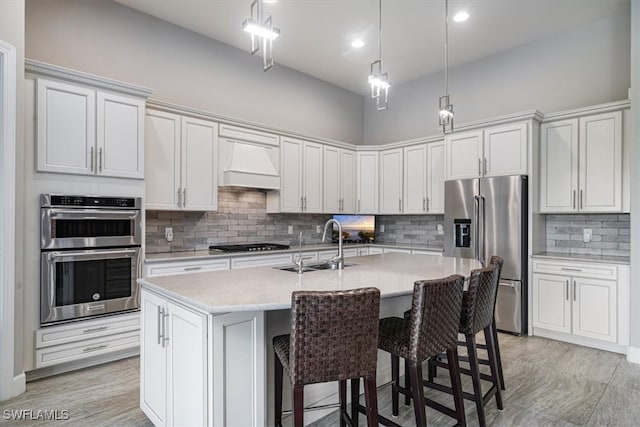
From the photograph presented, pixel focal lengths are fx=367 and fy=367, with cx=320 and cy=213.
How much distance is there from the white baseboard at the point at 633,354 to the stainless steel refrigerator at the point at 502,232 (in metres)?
0.90

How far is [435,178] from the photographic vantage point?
5.12m

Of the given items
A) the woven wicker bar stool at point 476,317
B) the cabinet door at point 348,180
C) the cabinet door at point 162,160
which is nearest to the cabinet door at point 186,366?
the woven wicker bar stool at point 476,317

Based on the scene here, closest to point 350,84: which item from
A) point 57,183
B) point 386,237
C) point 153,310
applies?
point 386,237

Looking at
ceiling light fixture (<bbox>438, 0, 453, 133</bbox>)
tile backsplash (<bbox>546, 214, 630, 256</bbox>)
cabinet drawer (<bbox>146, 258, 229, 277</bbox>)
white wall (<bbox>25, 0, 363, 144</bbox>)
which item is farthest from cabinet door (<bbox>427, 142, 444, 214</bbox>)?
cabinet drawer (<bbox>146, 258, 229, 277</bbox>)

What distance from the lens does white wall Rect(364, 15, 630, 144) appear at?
13.4ft

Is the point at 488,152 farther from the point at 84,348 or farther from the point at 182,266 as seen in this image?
the point at 84,348

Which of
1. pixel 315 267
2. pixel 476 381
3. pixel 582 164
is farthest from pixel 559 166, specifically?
pixel 315 267

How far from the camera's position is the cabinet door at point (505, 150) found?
4.10 m

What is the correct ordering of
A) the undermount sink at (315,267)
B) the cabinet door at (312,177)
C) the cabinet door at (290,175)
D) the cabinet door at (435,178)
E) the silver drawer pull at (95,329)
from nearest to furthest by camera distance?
the undermount sink at (315,267) → the silver drawer pull at (95,329) → the cabinet door at (290,175) → the cabinet door at (435,178) → the cabinet door at (312,177)

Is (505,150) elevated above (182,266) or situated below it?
above

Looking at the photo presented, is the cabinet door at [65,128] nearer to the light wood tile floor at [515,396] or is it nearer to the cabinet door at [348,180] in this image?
the light wood tile floor at [515,396]

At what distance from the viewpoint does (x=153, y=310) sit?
213 cm

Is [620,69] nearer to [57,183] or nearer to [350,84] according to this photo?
A: [350,84]

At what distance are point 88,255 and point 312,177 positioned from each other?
9.74 ft
